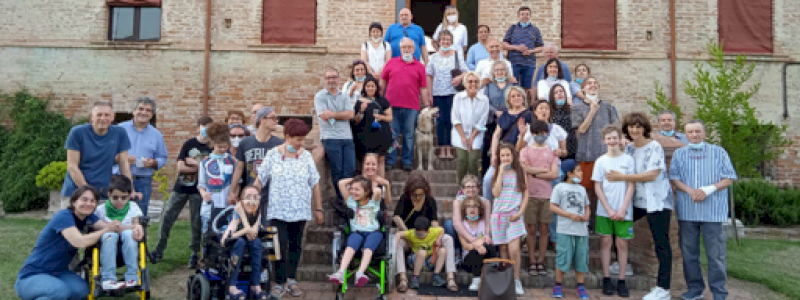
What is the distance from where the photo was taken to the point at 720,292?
5398 mm

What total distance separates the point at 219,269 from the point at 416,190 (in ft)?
7.10

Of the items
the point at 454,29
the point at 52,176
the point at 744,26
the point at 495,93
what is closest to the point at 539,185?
the point at 495,93

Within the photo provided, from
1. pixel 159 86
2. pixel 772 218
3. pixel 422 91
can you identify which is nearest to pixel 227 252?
pixel 422 91

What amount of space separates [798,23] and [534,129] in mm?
10128

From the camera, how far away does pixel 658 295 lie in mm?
5500

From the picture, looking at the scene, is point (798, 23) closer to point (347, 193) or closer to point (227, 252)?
point (347, 193)

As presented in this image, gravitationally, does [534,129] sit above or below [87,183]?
A: above

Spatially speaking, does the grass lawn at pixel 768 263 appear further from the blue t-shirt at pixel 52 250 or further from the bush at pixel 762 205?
the blue t-shirt at pixel 52 250

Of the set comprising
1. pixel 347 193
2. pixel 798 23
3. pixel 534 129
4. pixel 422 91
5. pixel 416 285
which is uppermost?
pixel 798 23

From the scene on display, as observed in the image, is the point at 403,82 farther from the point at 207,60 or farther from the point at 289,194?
the point at 207,60

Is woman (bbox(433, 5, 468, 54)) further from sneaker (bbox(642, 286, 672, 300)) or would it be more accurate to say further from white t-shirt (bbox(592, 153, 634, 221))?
sneaker (bbox(642, 286, 672, 300))

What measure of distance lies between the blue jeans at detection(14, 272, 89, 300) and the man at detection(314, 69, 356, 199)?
9.25 feet

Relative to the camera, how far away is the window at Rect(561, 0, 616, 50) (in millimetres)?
12234

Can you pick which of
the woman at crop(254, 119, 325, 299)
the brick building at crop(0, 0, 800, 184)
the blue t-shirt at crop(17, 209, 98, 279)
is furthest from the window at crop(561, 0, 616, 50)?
the blue t-shirt at crop(17, 209, 98, 279)
